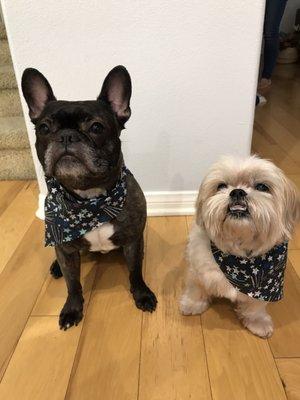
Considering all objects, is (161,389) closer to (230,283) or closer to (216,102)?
(230,283)

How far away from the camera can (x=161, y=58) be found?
176 centimetres

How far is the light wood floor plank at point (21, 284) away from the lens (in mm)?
1429

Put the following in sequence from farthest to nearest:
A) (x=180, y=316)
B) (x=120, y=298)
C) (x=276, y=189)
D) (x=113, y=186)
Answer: (x=120, y=298)
(x=180, y=316)
(x=113, y=186)
(x=276, y=189)

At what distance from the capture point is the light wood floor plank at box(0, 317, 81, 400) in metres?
1.21

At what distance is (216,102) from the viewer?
186 centimetres

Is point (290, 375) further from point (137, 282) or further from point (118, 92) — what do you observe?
point (118, 92)

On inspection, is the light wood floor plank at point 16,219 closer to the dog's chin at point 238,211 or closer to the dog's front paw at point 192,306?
the dog's front paw at point 192,306

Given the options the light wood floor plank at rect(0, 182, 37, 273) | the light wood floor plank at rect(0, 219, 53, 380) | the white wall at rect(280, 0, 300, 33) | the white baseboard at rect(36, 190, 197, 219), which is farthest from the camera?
the white wall at rect(280, 0, 300, 33)

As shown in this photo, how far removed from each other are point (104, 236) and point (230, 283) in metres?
0.50

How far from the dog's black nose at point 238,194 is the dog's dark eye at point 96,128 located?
1.56 ft

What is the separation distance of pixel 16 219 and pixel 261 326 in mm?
1513

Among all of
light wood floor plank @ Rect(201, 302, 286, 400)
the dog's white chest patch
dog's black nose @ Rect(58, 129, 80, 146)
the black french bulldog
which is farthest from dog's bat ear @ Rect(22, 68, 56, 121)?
light wood floor plank @ Rect(201, 302, 286, 400)

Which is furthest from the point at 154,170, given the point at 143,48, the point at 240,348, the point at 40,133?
the point at 240,348

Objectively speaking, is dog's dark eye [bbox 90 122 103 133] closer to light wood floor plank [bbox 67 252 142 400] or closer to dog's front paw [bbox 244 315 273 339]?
light wood floor plank [bbox 67 252 142 400]
